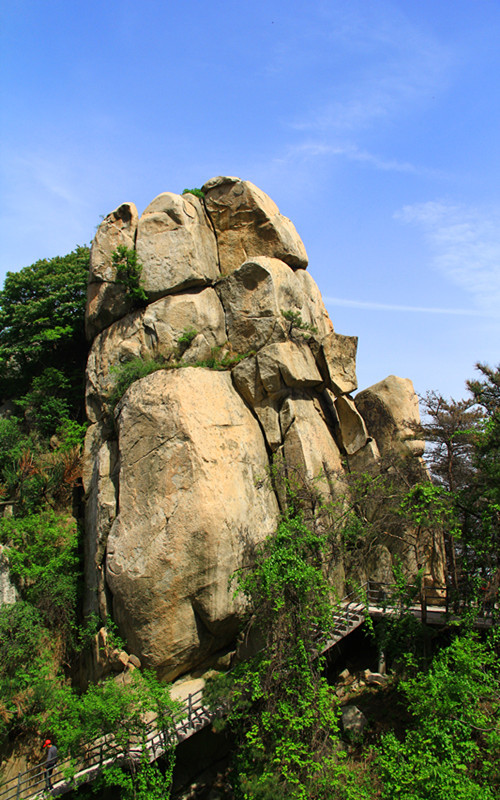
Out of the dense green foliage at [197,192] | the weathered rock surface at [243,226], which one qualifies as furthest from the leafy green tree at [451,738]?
the dense green foliage at [197,192]

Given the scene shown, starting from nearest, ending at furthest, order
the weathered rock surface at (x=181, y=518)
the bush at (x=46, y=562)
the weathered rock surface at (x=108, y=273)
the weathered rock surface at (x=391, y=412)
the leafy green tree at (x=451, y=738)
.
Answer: the leafy green tree at (x=451, y=738)
the weathered rock surface at (x=181, y=518)
the bush at (x=46, y=562)
the weathered rock surface at (x=391, y=412)
the weathered rock surface at (x=108, y=273)

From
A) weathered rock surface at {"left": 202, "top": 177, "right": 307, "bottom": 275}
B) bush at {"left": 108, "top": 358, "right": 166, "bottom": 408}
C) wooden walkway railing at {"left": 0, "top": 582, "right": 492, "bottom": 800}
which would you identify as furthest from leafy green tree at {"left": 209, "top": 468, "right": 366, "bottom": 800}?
weathered rock surface at {"left": 202, "top": 177, "right": 307, "bottom": 275}

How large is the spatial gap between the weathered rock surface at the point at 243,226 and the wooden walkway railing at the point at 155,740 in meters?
16.1

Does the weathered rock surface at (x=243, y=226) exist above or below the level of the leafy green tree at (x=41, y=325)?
above

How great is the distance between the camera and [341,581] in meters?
20.2

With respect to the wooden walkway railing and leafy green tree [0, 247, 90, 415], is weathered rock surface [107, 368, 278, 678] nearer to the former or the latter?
the wooden walkway railing

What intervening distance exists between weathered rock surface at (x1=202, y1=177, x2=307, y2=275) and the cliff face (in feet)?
0.22

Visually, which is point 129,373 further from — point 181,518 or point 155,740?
point 155,740

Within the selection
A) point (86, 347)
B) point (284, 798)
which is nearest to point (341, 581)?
point (284, 798)

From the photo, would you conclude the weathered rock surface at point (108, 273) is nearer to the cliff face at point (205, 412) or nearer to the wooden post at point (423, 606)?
the cliff face at point (205, 412)

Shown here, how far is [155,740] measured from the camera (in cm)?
1559

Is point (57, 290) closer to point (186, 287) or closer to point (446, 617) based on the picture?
point (186, 287)

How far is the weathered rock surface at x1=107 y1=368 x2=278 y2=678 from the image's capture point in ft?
57.0

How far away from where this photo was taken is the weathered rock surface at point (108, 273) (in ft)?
80.0
